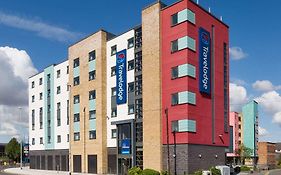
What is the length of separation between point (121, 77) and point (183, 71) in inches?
528

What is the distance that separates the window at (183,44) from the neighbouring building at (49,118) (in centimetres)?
3155

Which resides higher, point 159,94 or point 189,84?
point 189,84

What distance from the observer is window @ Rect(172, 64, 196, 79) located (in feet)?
160

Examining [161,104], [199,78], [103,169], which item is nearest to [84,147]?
[103,169]

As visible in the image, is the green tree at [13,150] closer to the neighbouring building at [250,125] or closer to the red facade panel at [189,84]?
the neighbouring building at [250,125]

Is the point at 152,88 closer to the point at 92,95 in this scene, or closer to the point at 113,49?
the point at 113,49

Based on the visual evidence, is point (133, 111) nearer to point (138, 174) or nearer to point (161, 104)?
point (161, 104)

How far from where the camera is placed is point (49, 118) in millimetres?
81500

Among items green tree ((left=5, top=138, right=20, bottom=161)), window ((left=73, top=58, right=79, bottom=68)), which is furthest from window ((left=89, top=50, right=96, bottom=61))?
green tree ((left=5, top=138, right=20, bottom=161))

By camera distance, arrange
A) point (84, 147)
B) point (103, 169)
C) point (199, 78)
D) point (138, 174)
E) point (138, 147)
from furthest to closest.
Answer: point (84, 147), point (103, 169), point (138, 147), point (199, 78), point (138, 174)

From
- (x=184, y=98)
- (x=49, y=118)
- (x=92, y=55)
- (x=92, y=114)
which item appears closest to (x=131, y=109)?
(x=92, y=114)

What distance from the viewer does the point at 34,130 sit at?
3479 inches

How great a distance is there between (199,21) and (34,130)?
52162 mm

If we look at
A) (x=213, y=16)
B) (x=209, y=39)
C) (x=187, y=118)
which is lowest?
(x=187, y=118)
